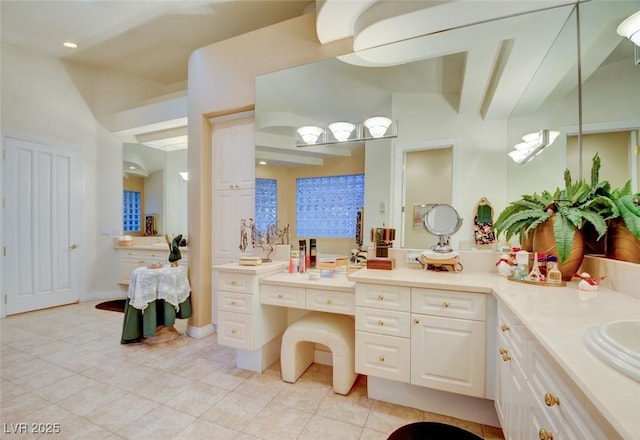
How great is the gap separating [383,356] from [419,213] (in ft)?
3.47

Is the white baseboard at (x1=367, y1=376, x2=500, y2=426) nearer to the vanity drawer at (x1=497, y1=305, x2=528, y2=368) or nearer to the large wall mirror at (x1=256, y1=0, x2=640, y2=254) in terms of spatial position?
the vanity drawer at (x1=497, y1=305, x2=528, y2=368)

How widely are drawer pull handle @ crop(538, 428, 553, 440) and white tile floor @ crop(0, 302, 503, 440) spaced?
0.96 metres

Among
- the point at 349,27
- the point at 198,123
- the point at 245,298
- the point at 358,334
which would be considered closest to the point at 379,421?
the point at 358,334

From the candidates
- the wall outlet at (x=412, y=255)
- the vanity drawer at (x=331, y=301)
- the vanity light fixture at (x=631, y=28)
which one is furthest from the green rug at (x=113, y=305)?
the vanity light fixture at (x=631, y=28)

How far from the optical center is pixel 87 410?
1.82m

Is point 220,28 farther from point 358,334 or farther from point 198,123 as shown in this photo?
point 358,334

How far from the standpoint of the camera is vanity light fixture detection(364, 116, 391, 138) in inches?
88.1

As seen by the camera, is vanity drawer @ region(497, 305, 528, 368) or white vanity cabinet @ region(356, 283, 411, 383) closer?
vanity drawer @ region(497, 305, 528, 368)

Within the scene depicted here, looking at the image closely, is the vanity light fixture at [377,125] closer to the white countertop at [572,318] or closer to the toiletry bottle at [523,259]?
the white countertop at [572,318]

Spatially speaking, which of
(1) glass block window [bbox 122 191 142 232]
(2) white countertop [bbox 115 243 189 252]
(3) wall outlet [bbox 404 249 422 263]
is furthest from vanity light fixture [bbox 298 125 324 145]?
(1) glass block window [bbox 122 191 142 232]

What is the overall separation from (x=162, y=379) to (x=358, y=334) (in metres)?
1.62

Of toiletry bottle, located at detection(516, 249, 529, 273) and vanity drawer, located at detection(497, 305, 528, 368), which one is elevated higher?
toiletry bottle, located at detection(516, 249, 529, 273)

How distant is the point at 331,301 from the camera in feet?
6.63

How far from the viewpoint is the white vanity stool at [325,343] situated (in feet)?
6.47
